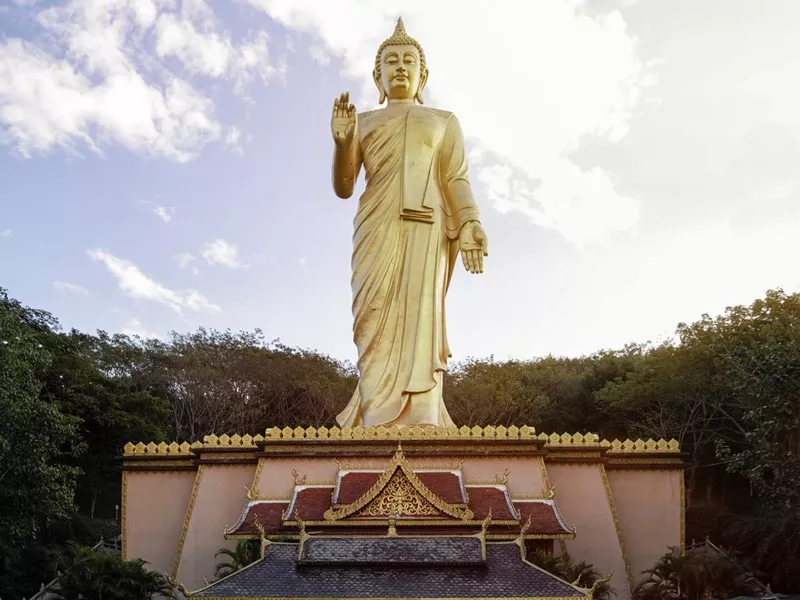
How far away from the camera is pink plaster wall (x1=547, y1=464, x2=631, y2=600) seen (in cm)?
1101

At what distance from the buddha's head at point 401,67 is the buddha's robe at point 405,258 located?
1.48ft

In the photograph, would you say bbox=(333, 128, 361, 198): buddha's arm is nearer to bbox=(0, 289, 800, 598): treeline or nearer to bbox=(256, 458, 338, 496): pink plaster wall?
bbox=(256, 458, 338, 496): pink plaster wall

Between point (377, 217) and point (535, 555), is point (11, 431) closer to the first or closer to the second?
point (377, 217)

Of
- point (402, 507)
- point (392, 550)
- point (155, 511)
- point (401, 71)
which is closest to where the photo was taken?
point (392, 550)

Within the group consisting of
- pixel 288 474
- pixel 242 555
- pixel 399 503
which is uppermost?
pixel 288 474

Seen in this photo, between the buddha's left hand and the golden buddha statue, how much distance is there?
0.02m

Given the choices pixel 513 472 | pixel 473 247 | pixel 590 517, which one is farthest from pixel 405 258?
pixel 590 517

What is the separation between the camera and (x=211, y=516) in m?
11.4

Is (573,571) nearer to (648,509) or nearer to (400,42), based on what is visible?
(648,509)

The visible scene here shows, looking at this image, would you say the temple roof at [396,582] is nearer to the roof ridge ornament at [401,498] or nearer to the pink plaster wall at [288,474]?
the roof ridge ornament at [401,498]

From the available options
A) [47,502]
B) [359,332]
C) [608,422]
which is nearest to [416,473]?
[359,332]

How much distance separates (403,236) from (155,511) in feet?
17.8

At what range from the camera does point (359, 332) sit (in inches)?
498

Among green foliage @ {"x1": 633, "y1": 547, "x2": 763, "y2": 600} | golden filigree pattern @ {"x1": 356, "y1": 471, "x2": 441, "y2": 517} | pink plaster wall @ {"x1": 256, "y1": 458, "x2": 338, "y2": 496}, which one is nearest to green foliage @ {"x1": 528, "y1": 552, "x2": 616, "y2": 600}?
green foliage @ {"x1": 633, "y1": 547, "x2": 763, "y2": 600}
